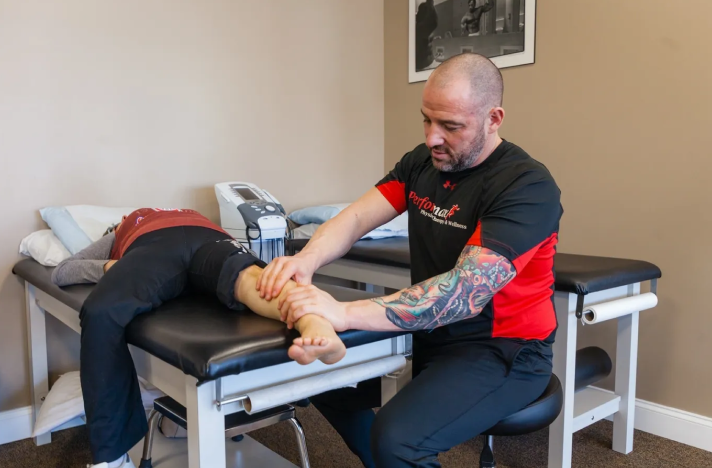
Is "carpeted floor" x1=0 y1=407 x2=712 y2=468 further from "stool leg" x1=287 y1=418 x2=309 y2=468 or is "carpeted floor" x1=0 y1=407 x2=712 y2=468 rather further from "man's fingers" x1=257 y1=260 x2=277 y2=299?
"man's fingers" x1=257 y1=260 x2=277 y2=299

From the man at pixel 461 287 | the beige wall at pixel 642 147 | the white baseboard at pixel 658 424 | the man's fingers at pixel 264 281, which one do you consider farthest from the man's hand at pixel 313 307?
the beige wall at pixel 642 147

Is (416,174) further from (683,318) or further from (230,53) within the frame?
(230,53)

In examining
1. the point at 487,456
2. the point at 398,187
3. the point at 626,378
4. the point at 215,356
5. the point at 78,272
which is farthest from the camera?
the point at 626,378

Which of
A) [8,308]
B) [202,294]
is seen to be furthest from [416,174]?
[8,308]

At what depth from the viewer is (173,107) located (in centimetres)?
264

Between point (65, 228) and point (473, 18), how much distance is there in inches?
81.7

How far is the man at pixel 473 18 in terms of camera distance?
2795 millimetres

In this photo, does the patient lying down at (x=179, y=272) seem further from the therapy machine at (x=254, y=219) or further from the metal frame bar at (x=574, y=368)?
the metal frame bar at (x=574, y=368)

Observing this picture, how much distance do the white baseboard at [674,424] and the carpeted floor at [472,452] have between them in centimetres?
3

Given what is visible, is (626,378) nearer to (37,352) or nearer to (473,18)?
→ (473,18)

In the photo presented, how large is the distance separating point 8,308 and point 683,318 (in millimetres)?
2640

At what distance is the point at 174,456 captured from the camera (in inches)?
70.1

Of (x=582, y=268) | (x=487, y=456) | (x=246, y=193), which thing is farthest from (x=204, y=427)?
(x=246, y=193)

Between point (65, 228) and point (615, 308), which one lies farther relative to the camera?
point (65, 228)
